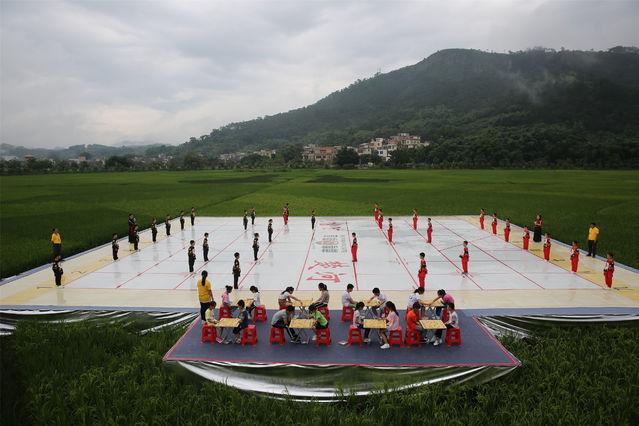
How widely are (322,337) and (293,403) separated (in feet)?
6.75

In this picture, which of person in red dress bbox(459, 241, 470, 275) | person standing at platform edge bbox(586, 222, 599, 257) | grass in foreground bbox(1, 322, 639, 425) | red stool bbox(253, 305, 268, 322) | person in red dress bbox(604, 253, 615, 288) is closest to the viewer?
grass in foreground bbox(1, 322, 639, 425)

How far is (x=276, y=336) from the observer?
34.1 ft

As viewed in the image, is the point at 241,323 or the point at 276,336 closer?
the point at 241,323

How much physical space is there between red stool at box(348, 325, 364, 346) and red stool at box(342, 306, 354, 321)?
1.39 m

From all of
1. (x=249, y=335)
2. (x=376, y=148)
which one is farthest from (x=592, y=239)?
(x=376, y=148)

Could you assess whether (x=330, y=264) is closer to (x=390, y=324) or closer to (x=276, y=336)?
(x=276, y=336)

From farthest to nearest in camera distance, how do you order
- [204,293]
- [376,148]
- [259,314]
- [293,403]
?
[376,148], [259,314], [204,293], [293,403]

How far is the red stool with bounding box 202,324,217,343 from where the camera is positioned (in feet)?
33.8

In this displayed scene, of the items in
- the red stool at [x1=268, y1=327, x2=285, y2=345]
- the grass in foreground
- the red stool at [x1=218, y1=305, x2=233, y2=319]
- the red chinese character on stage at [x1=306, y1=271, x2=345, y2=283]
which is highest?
the red stool at [x1=218, y1=305, x2=233, y2=319]

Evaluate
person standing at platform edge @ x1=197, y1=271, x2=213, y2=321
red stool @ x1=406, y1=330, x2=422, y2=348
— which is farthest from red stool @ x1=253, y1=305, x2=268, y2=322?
red stool @ x1=406, y1=330, x2=422, y2=348

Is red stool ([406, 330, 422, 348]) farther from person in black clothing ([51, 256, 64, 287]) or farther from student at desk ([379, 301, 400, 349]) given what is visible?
person in black clothing ([51, 256, 64, 287])

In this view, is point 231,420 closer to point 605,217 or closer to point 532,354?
point 532,354

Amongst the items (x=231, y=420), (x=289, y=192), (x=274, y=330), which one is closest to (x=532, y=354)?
(x=274, y=330)

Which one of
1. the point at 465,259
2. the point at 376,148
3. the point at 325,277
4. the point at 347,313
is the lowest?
the point at 325,277
